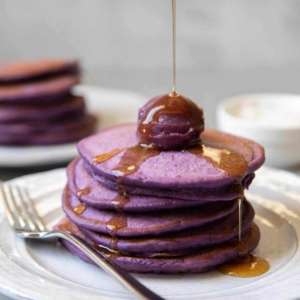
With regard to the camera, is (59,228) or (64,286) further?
(59,228)

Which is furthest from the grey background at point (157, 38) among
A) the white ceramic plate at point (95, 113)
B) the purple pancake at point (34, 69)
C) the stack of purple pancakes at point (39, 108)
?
the stack of purple pancakes at point (39, 108)

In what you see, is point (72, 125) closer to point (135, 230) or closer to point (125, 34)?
point (135, 230)

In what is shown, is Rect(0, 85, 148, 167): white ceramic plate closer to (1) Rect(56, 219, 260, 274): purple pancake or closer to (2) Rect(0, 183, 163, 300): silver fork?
(2) Rect(0, 183, 163, 300): silver fork

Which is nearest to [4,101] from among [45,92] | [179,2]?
[45,92]

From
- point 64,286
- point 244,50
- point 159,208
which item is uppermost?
point 159,208

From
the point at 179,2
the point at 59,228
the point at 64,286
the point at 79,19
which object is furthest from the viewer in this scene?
the point at 79,19

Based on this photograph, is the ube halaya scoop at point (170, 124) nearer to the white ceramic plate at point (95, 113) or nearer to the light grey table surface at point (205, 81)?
the white ceramic plate at point (95, 113)
